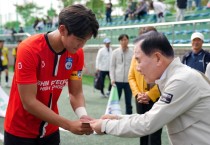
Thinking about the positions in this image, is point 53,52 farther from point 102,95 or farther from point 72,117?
point 102,95

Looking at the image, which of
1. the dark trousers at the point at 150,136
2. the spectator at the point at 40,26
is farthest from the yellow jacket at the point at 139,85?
the spectator at the point at 40,26

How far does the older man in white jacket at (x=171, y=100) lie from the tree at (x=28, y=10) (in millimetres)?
50910

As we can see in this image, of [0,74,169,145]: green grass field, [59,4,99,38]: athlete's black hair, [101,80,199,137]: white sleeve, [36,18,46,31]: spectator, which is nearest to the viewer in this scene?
[101,80,199,137]: white sleeve

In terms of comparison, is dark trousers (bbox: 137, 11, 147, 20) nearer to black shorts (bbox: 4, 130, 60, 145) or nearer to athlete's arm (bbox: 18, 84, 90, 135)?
black shorts (bbox: 4, 130, 60, 145)

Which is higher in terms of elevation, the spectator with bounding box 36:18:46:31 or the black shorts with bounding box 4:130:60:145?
the black shorts with bounding box 4:130:60:145

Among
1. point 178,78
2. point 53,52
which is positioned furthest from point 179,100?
point 53,52

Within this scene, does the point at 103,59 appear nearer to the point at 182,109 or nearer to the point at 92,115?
the point at 92,115

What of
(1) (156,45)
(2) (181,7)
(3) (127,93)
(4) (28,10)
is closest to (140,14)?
(2) (181,7)

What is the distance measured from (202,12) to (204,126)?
12442 mm

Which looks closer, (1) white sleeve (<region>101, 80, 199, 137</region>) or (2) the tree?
(1) white sleeve (<region>101, 80, 199, 137</region>)

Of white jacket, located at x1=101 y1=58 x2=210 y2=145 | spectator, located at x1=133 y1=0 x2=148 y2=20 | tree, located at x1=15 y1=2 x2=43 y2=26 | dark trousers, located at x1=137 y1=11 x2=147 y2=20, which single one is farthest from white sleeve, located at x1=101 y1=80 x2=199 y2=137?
tree, located at x1=15 y1=2 x2=43 y2=26

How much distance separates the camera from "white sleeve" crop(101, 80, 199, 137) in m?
1.83

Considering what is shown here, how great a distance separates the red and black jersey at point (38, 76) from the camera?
219cm

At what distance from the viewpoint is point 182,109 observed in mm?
1842
